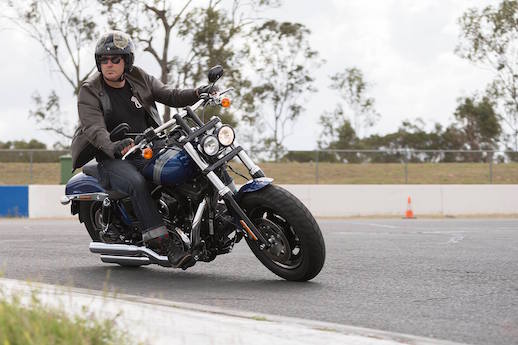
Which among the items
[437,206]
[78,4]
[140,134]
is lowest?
[437,206]

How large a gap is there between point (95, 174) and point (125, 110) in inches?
24.2

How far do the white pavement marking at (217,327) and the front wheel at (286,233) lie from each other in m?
1.14

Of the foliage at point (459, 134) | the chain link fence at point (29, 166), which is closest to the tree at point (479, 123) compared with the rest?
the foliage at point (459, 134)

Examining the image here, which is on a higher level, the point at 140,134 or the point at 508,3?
the point at 508,3

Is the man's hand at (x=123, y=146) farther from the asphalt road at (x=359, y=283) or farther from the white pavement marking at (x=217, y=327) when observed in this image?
the white pavement marking at (x=217, y=327)

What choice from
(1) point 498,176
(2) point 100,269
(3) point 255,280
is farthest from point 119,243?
(1) point 498,176

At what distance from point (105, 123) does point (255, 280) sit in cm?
179

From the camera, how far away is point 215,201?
254 inches

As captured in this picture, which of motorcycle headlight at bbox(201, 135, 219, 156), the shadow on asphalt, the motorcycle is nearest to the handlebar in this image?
the motorcycle

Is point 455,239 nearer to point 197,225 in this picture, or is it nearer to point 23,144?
point 197,225

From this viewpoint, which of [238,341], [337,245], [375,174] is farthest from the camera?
[375,174]

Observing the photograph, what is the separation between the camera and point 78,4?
1608 inches

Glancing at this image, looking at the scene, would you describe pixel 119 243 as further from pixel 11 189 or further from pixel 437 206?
pixel 437 206

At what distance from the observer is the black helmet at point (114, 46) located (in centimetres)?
670
